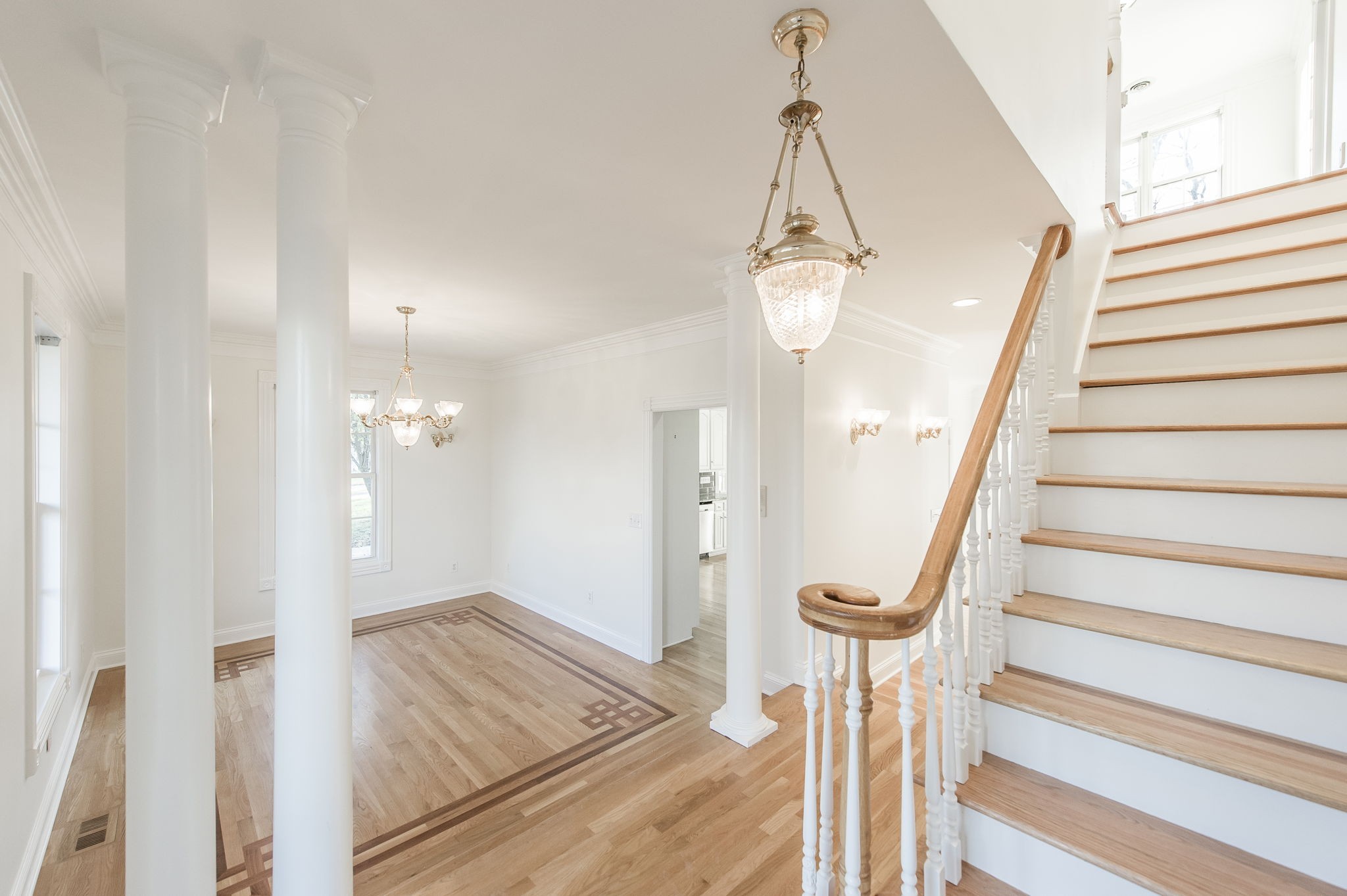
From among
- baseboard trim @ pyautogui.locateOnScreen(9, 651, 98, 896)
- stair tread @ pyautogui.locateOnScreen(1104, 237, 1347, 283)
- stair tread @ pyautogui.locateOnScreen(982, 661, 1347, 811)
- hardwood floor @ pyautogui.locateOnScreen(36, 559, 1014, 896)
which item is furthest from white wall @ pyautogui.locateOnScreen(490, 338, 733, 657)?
baseboard trim @ pyautogui.locateOnScreen(9, 651, 98, 896)

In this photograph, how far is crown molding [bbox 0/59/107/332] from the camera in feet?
5.21

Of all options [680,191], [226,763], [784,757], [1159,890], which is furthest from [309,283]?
[226,763]

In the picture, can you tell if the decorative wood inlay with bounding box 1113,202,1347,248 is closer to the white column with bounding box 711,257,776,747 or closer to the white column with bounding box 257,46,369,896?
the white column with bounding box 711,257,776,747

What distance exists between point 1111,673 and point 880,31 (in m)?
1.82

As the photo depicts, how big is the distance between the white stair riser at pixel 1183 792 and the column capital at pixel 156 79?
2687 mm

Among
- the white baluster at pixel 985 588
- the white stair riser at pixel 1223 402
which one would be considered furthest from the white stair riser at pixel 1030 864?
the white stair riser at pixel 1223 402

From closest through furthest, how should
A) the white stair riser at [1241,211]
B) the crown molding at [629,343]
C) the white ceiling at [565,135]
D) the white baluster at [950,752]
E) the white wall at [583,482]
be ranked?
the white ceiling at [565,135], the white baluster at [950,752], the white stair riser at [1241,211], the crown molding at [629,343], the white wall at [583,482]

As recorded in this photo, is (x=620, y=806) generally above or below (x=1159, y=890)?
below

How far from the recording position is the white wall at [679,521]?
475cm

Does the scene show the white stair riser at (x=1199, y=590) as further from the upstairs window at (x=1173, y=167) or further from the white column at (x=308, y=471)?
the upstairs window at (x=1173, y=167)

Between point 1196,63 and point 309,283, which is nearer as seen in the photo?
point 309,283

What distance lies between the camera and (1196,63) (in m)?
4.42

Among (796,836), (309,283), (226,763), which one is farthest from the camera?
(226,763)

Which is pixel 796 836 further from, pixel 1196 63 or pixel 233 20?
pixel 1196 63
